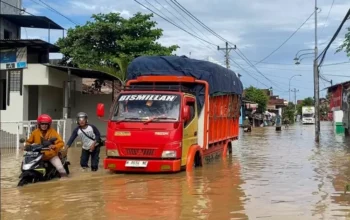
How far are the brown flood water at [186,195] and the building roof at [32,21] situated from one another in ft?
46.4

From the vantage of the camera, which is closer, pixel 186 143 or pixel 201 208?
pixel 201 208

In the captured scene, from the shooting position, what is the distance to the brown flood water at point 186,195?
23.7ft

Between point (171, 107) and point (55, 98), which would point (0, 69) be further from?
point (55, 98)

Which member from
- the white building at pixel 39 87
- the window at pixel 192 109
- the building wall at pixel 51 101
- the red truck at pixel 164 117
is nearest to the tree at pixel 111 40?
the white building at pixel 39 87

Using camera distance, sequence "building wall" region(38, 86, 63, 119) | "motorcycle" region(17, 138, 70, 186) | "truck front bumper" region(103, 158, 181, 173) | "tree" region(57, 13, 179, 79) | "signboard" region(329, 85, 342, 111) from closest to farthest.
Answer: "motorcycle" region(17, 138, 70, 186)
"truck front bumper" region(103, 158, 181, 173)
"building wall" region(38, 86, 63, 119)
"tree" region(57, 13, 179, 79)
"signboard" region(329, 85, 342, 111)

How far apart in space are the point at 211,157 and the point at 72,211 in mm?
7280

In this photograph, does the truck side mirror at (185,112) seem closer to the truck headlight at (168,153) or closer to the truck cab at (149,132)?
the truck cab at (149,132)

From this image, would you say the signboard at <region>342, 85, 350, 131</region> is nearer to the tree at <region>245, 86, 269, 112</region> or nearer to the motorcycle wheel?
the motorcycle wheel

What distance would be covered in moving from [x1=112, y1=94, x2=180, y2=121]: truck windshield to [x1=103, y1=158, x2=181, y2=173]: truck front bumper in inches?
37.1

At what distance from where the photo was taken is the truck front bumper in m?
11.0

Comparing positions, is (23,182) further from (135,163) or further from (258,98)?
(258,98)

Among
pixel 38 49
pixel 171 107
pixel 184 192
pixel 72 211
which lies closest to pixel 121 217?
pixel 72 211

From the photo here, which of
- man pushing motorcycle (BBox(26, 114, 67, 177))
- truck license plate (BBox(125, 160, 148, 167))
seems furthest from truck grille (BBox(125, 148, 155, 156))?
man pushing motorcycle (BBox(26, 114, 67, 177))

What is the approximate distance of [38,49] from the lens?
2281 cm
